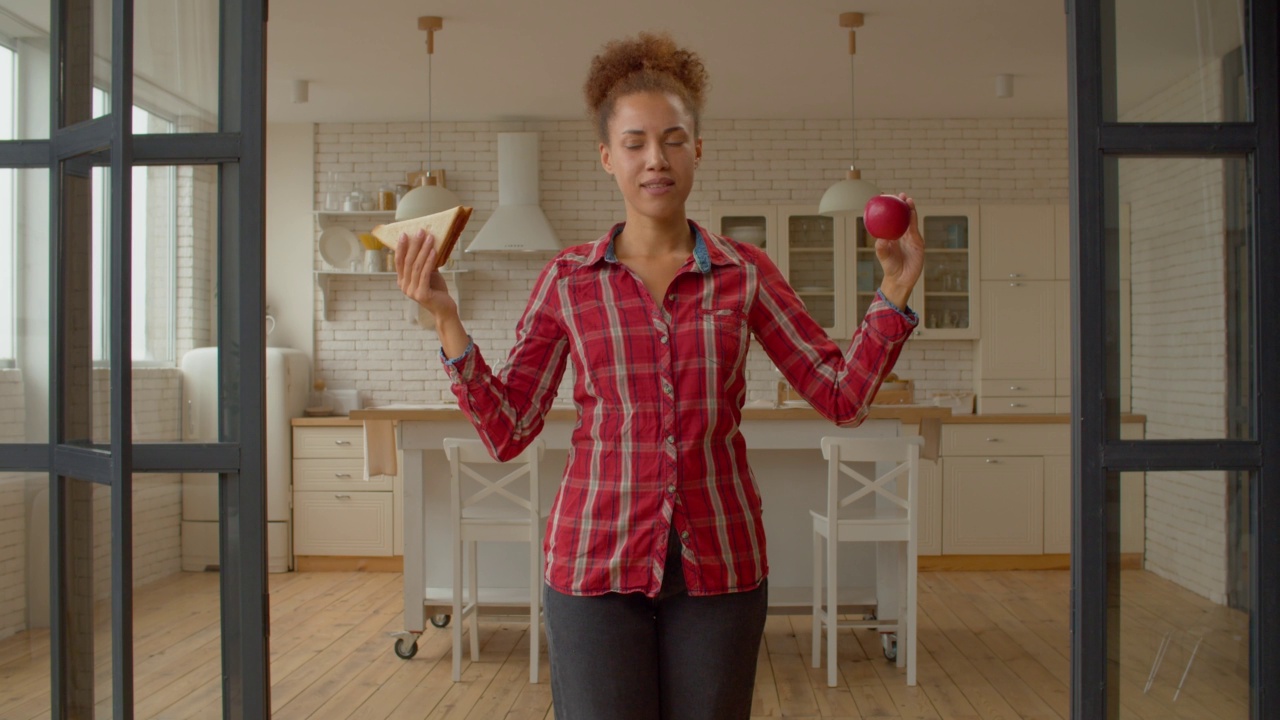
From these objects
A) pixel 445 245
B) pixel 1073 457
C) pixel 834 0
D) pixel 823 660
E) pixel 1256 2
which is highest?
pixel 834 0

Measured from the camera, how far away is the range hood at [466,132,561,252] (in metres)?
6.80

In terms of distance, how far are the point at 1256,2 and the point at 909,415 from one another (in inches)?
109

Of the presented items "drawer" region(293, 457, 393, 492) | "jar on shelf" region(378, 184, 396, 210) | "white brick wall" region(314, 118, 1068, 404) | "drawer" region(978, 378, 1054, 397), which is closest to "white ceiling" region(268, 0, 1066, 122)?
"white brick wall" region(314, 118, 1068, 404)

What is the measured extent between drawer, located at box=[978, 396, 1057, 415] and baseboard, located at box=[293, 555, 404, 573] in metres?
3.76

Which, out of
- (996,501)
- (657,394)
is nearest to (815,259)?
(996,501)

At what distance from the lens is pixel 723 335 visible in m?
1.52

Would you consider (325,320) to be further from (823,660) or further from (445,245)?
(445,245)

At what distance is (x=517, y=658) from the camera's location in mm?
4492

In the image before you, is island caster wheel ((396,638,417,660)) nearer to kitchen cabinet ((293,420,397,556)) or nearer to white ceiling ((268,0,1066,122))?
kitchen cabinet ((293,420,397,556))

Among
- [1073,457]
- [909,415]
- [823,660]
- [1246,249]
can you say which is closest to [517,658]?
[823,660]

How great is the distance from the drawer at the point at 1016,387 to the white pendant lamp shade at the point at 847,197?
6.35 feet

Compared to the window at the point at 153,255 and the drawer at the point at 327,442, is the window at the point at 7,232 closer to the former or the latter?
the window at the point at 153,255

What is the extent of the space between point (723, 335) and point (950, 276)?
5.68 m

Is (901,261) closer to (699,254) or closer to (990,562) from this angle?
(699,254)
